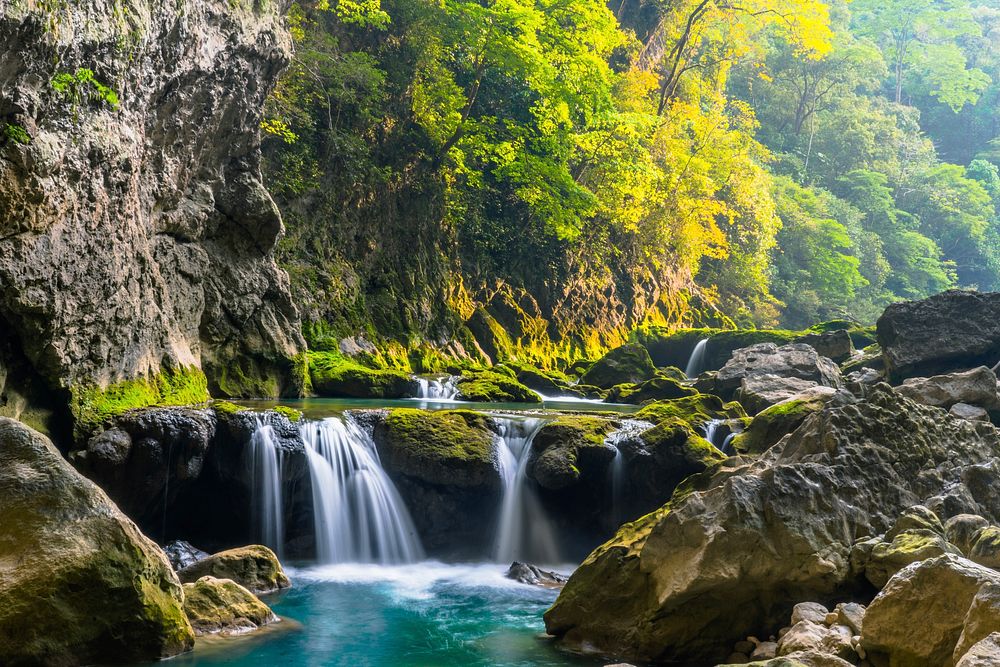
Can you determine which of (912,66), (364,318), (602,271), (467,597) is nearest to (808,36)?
(602,271)

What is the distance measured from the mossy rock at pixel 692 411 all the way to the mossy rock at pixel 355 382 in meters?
5.00

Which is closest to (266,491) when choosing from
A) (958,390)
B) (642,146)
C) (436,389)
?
(436,389)

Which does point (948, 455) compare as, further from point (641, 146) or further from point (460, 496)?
point (641, 146)

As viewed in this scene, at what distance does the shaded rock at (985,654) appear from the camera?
11.6ft

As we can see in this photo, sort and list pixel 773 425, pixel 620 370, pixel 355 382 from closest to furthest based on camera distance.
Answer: pixel 773 425
pixel 355 382
pixel 620 370

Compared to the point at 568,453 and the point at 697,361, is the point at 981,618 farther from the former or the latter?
the point at 697,361

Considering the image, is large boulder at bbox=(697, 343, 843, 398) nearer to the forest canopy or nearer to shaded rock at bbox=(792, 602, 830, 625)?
the forest canopy

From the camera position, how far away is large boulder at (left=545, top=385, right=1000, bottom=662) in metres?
6.29

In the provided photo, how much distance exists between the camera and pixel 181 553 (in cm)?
939

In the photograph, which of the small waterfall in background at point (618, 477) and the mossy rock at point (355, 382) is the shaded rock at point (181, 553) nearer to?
the small waterfall in background at point (618, 477)

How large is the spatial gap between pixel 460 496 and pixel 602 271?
17.7m

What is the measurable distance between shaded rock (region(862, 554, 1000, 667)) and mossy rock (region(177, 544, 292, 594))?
5679 millimetres

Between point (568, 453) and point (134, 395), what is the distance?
220 inches

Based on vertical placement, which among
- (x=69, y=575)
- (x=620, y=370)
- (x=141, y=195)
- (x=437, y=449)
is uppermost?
(x=141, y=195)
